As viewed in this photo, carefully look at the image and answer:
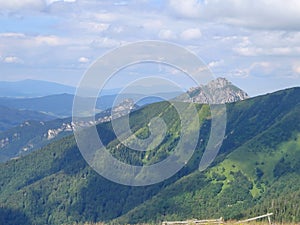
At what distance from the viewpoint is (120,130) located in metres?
132

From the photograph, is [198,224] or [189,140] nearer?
[198,224]

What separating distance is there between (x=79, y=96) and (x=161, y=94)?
38.5ft

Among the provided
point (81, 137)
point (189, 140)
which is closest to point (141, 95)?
point (81, 137)

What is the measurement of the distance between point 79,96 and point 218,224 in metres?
20.5

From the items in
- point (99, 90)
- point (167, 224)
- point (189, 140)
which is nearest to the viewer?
point (167, 224)

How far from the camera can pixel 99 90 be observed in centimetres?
6006

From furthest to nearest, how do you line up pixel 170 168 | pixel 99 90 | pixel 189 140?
pixel 189 140
pixel 170 168
pixel 99 90

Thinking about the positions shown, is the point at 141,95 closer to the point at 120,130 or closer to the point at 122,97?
the point at 122,97

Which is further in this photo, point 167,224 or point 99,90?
point 99,90

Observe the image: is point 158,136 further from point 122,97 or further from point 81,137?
point 122,97

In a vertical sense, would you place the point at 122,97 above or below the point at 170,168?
above

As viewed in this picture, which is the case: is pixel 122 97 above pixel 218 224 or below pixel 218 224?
above

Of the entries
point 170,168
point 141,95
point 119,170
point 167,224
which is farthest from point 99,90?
point 119,170

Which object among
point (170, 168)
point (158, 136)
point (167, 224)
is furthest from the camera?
point (158, 136)
